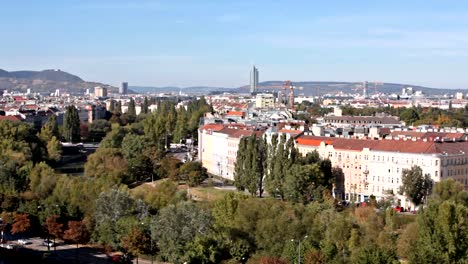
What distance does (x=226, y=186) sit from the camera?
45.2 meters

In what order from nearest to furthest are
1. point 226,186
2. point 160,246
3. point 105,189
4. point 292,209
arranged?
1. point 160,246
2. point 292,209
3. point 105,189
4. point 226,186

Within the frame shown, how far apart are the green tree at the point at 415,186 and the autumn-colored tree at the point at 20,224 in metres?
17.3

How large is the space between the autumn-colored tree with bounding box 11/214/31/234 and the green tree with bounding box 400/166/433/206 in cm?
1728

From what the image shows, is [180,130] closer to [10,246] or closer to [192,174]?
[192,174]

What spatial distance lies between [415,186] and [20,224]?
58.9 ft

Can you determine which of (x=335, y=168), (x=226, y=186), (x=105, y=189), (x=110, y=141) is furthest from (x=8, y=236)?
(x=110, y=141)

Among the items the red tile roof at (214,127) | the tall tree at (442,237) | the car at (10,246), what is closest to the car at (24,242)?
the car at (10,246)

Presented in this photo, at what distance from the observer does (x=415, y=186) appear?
3638 cm

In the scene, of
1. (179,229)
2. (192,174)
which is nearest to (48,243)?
(179,229)

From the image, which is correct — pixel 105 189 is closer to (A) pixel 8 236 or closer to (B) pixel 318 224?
(A) pixel 8 236

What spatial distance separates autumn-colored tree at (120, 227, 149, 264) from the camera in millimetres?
27672

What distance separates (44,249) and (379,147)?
19346 millimetres

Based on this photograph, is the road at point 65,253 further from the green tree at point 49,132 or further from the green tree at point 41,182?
the green tree at point 49,132

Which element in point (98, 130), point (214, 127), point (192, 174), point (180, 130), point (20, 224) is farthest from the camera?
point (98, 130)
